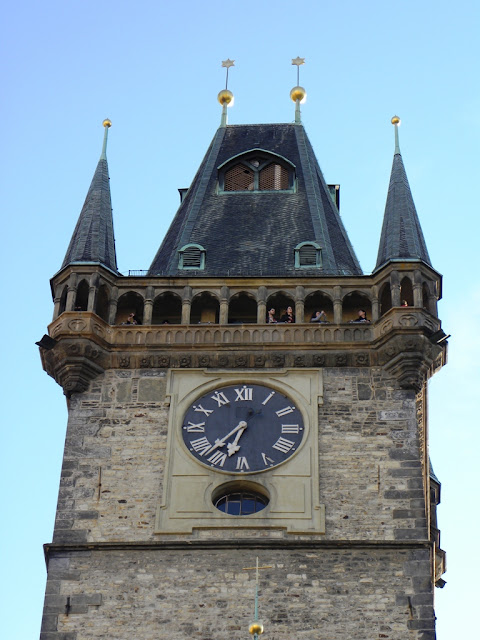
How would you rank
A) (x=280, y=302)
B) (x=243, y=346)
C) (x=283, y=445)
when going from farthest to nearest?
1. (x=280, y=302)
2. (x=243, y=346)
3. (x=283, y=445)

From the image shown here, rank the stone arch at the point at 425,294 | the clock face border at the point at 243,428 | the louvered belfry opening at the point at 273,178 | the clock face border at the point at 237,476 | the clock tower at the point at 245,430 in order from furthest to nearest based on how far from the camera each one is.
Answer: the louvered belfry opening at the point at 273,178 → the stone arch at the point at 425,294 → the clock face border at the point at 243,428 → the clock face border at the point at 237,476 → the clock tower at the point at 245,430

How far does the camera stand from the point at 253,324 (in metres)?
29.4

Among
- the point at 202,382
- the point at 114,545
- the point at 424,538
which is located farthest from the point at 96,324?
the point at 424,538

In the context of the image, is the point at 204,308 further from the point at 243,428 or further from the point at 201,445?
the point at 201,445

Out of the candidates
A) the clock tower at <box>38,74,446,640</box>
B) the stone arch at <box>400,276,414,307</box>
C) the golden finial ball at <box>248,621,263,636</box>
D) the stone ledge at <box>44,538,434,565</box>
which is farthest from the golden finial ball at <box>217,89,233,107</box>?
the golden finial ball at <box>248,621,263,636</box>

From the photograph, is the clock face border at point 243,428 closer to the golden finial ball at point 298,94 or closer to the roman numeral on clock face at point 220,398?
the roman numeral on clock face at point 220,398

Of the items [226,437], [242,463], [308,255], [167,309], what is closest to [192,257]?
[167,309]

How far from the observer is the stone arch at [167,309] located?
3020 cm

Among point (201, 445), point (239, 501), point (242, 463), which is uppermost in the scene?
point (201, 445)

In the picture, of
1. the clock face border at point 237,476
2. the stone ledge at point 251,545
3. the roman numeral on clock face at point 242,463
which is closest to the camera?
the stone ledge at point 251,545

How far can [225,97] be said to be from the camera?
124 ft

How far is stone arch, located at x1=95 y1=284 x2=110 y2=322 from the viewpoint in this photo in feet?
98.2

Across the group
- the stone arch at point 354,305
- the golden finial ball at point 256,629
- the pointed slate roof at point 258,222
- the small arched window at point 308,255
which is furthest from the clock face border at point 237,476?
the small arched window at point 308,255

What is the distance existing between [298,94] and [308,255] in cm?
709
